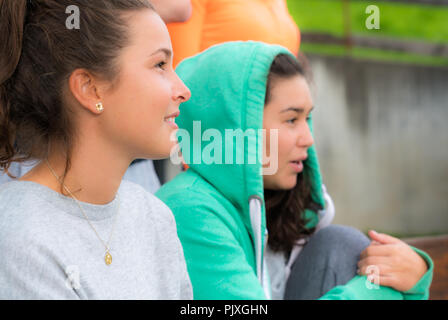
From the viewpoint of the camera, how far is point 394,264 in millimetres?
1658

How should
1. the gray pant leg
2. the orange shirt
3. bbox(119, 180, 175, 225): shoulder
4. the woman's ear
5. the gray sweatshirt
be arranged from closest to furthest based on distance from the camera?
the gray sweatshirt < the woman's ear < bbox(119, 180, 175, 225): shoulder < the gray pant leg < the orange shirt

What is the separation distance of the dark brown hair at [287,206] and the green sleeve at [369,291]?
0.30m

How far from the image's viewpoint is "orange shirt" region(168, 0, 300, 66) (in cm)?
195

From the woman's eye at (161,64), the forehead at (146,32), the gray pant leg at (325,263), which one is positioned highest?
the forehead at (146,32)

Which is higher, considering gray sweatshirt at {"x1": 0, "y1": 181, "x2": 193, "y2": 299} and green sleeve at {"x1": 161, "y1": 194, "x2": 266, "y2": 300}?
gray sweatshirt at {"x1": 0, "y1": 181, "x2": 193, "y2": 299}

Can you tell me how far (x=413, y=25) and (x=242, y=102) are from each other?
443cm

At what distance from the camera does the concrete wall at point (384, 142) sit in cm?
529

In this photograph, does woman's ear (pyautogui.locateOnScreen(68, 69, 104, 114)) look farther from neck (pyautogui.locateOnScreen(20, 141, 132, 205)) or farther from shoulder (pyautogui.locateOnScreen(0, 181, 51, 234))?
shoulder (pyautogui.locateOnScreen(0, 181, 51, 234))

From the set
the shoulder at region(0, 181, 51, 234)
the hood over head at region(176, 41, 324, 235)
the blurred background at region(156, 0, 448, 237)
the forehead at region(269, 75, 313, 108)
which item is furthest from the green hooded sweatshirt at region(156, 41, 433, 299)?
the blurred background at region(156, 0, 448, 237)

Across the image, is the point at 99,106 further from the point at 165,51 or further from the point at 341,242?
the point at 341,242

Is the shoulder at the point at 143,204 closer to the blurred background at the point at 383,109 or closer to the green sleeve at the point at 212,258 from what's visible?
the green sleeve at the point at 212,258

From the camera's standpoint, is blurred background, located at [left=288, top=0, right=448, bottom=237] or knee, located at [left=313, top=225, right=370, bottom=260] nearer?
knee, located at [left=313, top=225, right=370, bottom=260]

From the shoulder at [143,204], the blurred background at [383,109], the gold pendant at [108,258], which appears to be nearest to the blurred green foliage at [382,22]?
the blurred background at [383,109]

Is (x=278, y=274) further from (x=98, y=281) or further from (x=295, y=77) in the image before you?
(x=98, y=281)
